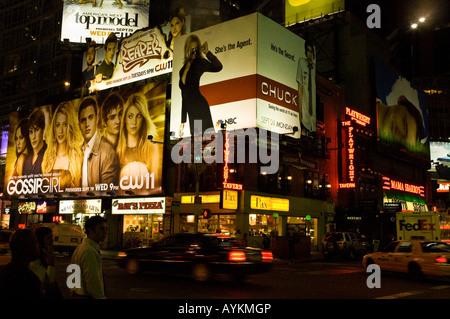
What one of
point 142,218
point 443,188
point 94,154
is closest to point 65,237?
point 142,218

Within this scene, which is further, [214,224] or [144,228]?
[144,228]

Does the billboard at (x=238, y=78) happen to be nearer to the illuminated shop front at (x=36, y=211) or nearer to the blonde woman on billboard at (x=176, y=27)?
the blonde woman on billboard at (x=176, y=27)

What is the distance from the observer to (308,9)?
5359cm

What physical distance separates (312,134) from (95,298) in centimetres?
3480

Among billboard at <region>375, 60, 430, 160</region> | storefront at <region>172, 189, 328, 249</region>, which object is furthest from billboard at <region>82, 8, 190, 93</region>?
billboard at <region>375, 60, 430, 160</region>

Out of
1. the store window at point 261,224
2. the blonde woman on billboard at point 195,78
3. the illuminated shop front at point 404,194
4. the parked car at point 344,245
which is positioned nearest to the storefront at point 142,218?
the blonde woman on billboard at point 195,78

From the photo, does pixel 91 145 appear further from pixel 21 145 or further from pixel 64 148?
pixel 21 145

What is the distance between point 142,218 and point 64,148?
11.7 metres

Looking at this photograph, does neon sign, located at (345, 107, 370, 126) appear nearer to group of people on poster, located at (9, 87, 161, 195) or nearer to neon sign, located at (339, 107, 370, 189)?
neon sign, located at (339, 107, 370, 189)

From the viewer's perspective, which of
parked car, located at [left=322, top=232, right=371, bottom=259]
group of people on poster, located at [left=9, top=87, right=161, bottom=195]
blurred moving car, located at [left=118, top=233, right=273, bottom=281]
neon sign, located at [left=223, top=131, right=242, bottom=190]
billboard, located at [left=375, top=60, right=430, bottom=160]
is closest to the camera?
blurred moving car, located at [left=118, top=233, right=273, bottom=281]

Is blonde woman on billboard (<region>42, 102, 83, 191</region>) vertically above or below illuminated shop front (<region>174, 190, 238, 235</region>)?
above

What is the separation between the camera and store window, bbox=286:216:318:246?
3666 centimetres

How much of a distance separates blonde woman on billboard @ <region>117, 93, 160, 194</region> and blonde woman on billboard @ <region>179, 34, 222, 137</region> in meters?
2.95

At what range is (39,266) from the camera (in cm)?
639
